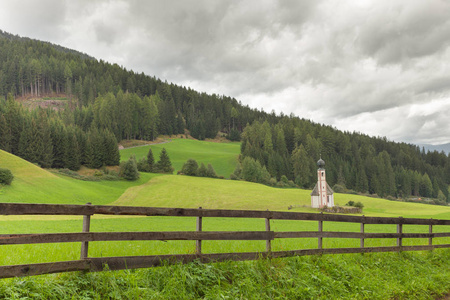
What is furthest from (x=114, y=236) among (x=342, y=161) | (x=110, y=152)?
(x=342, y=161)

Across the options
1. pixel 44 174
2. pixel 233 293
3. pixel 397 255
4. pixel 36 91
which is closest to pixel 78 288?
pixel 233 293

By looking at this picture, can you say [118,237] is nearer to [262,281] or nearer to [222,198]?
[262,281]

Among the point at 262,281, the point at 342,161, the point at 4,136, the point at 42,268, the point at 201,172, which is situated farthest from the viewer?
the point at 342,161

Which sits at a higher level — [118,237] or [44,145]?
[44,145]

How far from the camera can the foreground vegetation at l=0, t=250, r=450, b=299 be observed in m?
5.25

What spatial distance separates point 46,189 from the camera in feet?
177

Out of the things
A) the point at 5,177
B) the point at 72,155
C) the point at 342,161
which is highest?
the point at 342,161

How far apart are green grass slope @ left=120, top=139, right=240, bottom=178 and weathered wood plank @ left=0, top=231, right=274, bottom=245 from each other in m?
95.9

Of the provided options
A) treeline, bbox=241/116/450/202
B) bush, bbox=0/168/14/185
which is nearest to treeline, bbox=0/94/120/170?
bush, bbox=0/168/14/185

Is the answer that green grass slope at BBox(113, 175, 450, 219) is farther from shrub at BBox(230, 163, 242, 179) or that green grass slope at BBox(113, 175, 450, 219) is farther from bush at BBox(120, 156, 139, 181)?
shrub at BBox(230, 163, 242, 179)

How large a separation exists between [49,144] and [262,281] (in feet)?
288

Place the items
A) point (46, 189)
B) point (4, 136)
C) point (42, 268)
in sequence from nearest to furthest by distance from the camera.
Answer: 1. point (42, 268)
2. point (46, 189)
3. point (4, 136)

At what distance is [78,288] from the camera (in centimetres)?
522

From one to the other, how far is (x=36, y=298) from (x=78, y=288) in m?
0.69
